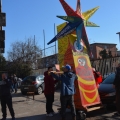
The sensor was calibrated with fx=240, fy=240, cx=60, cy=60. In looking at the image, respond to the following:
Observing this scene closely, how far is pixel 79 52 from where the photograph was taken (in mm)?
8703

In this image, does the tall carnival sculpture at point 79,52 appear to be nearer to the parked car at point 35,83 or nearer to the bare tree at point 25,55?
the parked car at point 35,83

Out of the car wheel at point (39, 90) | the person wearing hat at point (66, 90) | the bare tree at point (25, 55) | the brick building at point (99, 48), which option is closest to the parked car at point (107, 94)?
the person wearing hat at point (66, 90)

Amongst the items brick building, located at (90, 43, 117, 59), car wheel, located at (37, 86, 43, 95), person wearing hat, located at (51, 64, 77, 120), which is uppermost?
brick building, located at (90, 43, 117, 59)

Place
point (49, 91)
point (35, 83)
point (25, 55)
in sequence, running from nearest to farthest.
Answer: point (49, 91) → point (35, 83) → point (25, 55)

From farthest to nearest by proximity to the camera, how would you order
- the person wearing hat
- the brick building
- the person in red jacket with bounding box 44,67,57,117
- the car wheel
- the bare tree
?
the brick building → the bare tree → the car wheel → the person in red jacket with bounding box 44,67,57,117 → the person wearing hat

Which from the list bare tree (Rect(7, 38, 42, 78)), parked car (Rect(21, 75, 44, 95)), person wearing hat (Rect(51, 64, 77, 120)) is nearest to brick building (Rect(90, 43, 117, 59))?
bare tree (Rect(7, 38, 42, 78))

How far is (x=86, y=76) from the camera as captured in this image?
855 cm

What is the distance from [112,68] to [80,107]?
8695mm

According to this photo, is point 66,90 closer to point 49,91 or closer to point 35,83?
point 49,91

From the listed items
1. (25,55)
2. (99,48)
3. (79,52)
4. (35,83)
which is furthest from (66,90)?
(99,48)

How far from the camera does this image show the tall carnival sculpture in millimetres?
8328

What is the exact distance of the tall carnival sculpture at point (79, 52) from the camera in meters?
8.33

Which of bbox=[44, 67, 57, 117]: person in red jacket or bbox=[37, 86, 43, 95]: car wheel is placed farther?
bbox=[37, 86, 43, 95]: car wheel

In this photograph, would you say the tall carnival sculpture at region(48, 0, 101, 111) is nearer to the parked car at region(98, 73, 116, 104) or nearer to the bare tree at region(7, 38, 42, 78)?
the parked car at region(98, 73, 116, 104)
